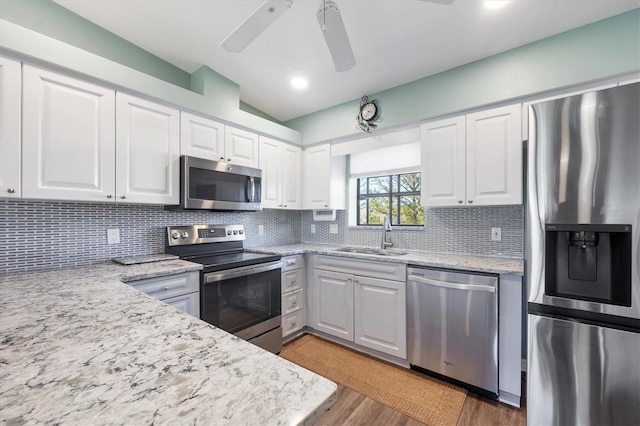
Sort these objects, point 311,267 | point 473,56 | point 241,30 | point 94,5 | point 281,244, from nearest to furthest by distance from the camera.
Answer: point 241,30, point 94,5, point 473,56, point 311,267, point 281,244

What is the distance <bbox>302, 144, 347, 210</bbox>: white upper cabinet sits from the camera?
3.11 m

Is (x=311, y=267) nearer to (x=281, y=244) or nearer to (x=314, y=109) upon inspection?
(x=281, y=244)

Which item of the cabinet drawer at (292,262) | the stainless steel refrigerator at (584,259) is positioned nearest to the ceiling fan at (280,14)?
the stainless steel refrigerator at (584,259)

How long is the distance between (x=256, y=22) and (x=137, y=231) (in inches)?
72.5

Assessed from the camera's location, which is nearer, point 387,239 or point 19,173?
point 19,173

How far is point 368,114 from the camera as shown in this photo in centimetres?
278

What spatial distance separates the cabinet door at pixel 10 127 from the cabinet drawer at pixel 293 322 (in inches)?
84.1

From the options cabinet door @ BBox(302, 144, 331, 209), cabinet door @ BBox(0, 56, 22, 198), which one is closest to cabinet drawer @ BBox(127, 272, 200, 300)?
cabinet door @ BBox(0, 56, 22, 198)

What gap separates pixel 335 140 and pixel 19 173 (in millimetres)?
2532

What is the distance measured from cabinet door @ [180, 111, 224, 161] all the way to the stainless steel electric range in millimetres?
684

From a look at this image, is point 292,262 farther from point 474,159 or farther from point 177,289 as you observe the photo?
point 474,159

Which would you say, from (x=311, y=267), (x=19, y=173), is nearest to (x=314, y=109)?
(x=311, y=267)

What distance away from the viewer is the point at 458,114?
2293mm

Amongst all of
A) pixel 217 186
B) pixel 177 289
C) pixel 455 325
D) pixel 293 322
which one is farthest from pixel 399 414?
pixel 217 186
